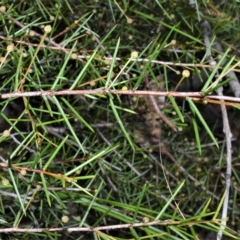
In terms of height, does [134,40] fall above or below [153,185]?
above

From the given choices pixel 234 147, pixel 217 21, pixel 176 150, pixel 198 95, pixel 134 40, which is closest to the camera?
pixel 198 95

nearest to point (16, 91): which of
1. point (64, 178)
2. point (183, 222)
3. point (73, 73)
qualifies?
point (64, 178)

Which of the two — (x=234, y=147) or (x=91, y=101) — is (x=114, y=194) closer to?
(x=91, y=101)

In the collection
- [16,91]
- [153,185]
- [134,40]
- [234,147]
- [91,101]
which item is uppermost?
[16,91]

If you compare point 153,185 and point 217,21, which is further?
point 153,185

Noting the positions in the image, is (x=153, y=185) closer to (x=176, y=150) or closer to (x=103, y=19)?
(x=176, y=150)

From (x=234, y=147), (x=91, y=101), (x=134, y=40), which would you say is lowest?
(x=234, y=147)

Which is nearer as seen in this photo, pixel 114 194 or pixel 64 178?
pixel 64 178

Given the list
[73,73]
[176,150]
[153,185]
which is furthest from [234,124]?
[73,73]

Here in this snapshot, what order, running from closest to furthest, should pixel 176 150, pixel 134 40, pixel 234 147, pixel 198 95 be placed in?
pixel 198 95 < pixel 134 40 < pixel 176 150 < pixel 234 147
